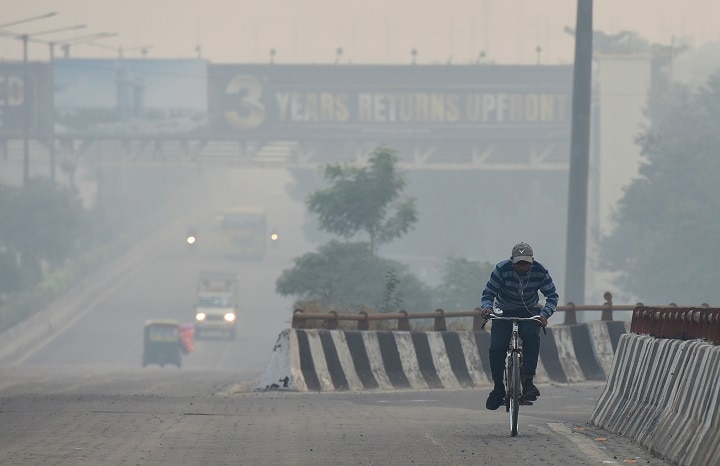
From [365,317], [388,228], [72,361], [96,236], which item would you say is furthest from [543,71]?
[365,317]

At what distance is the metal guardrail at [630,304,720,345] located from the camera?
37.4 ft

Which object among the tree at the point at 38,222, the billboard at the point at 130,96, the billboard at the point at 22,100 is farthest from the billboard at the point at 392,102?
the tree at the point at 38,222

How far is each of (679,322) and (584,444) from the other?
111cm

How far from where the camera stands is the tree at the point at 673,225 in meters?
75.1

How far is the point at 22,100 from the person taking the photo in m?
129

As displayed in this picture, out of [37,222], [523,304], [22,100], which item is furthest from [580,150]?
[22,100]

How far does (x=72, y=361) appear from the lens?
68.3 m

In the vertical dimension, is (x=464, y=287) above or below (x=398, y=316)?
below

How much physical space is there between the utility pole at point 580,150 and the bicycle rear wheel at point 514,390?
42.2 feet

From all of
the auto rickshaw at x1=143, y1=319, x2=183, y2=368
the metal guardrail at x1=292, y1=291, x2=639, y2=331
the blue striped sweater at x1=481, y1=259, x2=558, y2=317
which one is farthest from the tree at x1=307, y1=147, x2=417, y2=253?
the blue striped sweater at x1=481, y1=259, x2=558, y2=317

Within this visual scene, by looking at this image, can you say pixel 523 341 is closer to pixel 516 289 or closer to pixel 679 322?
pixel 516 289

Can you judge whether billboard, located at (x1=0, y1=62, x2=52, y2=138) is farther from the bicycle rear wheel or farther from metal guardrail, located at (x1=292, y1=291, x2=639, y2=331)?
the bicycle rear wheel

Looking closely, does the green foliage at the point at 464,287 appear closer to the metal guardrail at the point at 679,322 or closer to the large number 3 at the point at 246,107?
the metal guardrail at the point at 679,322

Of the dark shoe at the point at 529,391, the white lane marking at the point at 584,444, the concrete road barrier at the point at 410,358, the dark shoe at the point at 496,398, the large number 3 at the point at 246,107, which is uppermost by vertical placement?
the large number 3 at the point at 246,107
